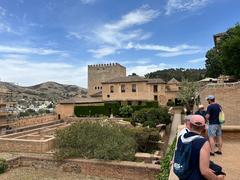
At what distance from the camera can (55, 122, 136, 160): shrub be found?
12727 millimetres

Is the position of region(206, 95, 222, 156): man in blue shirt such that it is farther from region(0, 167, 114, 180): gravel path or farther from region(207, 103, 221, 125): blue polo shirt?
region(0, 167, 114, 180): gravel path

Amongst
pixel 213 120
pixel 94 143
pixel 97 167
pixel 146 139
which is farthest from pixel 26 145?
pixel 213 120

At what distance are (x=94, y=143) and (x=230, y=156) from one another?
7.69 m

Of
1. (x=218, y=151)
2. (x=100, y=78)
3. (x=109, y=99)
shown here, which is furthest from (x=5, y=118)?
(x=218, y=151)

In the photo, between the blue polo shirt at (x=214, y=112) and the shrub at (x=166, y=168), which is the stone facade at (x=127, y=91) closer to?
the shrub at (x=166, y=168)

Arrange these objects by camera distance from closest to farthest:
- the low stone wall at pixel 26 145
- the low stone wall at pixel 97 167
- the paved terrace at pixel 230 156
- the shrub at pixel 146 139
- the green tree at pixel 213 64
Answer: the paved terrace at pixel 230 156
the low stone wall at pixel 97 167
the low stone wall at pixel 26 145
the shrub at pixel 146 139
the green tree at pixel 213 64

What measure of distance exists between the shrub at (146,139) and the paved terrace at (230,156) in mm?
7390

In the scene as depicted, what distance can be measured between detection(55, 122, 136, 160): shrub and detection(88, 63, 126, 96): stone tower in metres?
36.1

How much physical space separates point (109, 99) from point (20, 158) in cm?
2658

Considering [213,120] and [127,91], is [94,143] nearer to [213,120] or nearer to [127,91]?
[213,120]

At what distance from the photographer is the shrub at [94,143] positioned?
1273 centimetres

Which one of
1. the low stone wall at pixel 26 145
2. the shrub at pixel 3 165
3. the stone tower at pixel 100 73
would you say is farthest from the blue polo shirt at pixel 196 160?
the stone tower at pixel 100 73

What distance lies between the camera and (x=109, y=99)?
1597 inches

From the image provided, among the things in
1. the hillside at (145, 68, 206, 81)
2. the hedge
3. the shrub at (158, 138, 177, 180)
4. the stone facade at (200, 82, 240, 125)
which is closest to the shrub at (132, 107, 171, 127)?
the stone facade at (200, 82, 240, 125)
